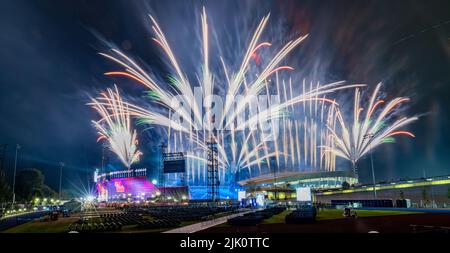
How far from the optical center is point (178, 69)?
56.1 m

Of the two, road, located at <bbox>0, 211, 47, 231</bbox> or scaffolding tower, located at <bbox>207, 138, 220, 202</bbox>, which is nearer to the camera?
road, located at <bbox>0, 211, 47, 231</bbox>

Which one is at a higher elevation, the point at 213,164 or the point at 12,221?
the point at 213,164

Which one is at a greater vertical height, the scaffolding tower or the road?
the scaffolding tower

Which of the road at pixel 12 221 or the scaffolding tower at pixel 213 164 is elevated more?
the scaffolding tower at pixel 213 164

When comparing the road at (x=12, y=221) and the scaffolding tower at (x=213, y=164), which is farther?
the scaffolding tower at (x=213, y=164)
